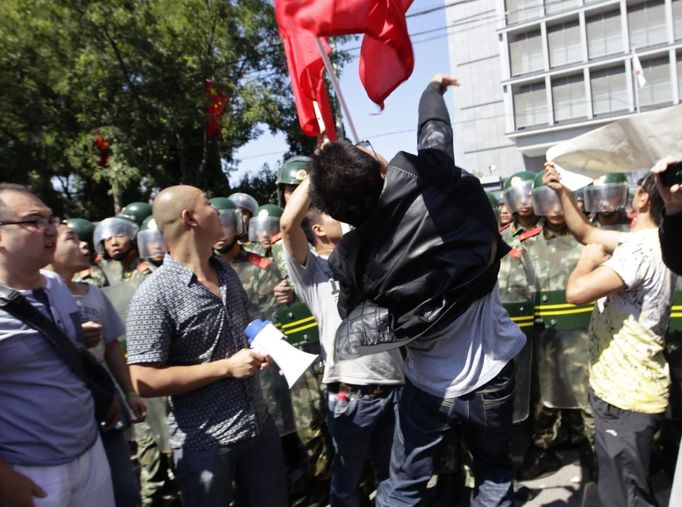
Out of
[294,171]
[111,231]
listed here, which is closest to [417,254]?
[294,171]

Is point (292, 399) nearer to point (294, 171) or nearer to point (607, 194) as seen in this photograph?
point (294, 171)

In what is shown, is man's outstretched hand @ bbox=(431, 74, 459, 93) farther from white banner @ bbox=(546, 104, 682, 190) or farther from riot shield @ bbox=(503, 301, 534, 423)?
riot shield @ bbox=(503, 301, 534, 423)

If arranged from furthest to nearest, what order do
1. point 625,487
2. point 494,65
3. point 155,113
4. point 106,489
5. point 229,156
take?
1. point 494,65
2. point 229,156
3. point 155,113
4. point 625,487
5. point 106,489

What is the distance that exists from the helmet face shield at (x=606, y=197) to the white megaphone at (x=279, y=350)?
3862 millimetres

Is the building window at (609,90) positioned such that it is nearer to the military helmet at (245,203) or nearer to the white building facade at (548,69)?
the white building facade at (548,69)

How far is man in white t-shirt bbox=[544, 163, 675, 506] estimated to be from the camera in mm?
2717

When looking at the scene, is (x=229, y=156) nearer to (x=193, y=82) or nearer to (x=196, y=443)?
(x=193, y=82)

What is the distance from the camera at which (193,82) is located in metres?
15.5

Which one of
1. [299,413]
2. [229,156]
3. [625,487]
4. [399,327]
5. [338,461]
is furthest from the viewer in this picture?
[229,156]

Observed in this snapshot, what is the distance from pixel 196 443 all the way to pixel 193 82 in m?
14.4

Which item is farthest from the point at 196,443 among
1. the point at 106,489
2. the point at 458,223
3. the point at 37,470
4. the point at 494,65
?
the point at 494,65

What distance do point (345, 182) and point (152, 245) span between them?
2.84 meters

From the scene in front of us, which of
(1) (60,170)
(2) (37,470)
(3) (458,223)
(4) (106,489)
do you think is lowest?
(4) (106,489)

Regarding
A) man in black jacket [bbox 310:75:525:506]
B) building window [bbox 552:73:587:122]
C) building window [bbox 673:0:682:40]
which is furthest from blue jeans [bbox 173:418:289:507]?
building window [bbox 673:0:682:40]
